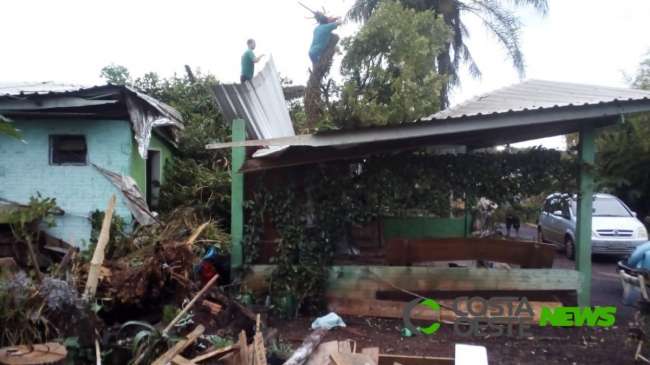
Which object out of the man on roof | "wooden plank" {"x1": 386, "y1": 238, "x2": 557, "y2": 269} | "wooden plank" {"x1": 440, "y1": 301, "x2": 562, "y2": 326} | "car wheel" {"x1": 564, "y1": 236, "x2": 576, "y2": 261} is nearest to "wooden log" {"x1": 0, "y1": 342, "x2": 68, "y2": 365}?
"wooden plank" {"x1": 386, "y1": 238, "x2": 557, "y2": 269}

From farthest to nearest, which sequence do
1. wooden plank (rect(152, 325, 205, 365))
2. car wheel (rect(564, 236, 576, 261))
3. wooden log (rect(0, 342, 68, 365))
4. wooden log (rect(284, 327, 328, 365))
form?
1. car wheel (rect(564, 236, 576, 261))
2. wooden log (rect(284, 327, 328, 365))
3. wooden plank (rect(152, 325, 205, 365))
4. wooden log (rect(0, 342, 68, 365))

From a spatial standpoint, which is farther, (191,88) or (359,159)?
(191,88)

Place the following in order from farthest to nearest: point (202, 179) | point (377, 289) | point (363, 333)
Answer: point (202, 179) → point (377, 289) → point (363, 333)

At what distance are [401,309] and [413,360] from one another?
1878 mm

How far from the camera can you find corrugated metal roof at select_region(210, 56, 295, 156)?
766cm

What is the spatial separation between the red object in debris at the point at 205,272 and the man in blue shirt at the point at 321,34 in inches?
284

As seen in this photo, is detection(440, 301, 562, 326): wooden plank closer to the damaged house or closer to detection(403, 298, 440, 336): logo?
detection(403, 298, 440, 336): logo

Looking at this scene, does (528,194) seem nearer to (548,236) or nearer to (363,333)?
(363,333)

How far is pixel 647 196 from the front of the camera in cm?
1706

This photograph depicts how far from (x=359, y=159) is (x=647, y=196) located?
13941 mm

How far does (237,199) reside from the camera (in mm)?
7500

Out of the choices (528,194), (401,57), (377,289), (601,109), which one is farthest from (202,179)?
(401,57)

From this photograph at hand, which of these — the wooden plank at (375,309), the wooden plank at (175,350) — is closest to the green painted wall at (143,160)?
the wooden plank at (375,309)

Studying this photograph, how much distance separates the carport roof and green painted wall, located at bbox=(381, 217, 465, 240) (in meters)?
2.13
